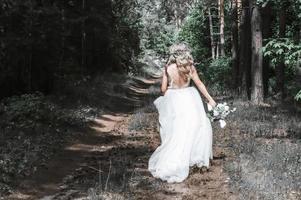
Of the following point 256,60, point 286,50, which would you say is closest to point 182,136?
point 286,50

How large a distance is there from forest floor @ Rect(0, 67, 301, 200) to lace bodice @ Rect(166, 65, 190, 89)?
1658 millimetres

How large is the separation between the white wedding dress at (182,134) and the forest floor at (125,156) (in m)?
0.29

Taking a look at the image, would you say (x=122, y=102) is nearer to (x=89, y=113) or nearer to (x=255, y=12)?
(x=89, y=113)

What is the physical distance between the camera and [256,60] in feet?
60.8

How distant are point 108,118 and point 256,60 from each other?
5846 millimetres

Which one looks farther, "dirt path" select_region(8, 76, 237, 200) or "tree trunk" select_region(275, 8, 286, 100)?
"tree trunk" select_region(275, 8, 286, 100)

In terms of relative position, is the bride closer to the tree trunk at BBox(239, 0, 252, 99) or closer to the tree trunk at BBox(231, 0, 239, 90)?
the tree trunk at BBox(239, 0, 252, 99)

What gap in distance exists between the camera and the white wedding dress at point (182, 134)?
9258 millimetres

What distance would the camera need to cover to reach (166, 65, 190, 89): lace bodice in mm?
9484

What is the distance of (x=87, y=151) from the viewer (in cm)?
1281

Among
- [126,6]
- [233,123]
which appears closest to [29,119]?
[233,123]

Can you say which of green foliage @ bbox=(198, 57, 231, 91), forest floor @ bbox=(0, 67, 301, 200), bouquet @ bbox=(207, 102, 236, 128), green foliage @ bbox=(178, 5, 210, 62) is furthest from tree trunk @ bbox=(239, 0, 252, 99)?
green foliage @ bbox=(178, 5, 210, 62)

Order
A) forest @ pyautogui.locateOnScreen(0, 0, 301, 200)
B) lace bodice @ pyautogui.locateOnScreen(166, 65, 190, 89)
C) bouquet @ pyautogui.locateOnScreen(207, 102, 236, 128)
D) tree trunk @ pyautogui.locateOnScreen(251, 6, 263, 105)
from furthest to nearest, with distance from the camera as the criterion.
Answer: tree trunk @ pyautogui.locateOnScreen(251, 6, 263, 105), bouquet @ pyautogui.locateOnScreen(207, 102, 236, 128), lace bodice @ pyautogui.locateOnScreen(166, 65, 190, 89), forest @ pyautogui.locateOnScreen(0, 0, 301, 200)

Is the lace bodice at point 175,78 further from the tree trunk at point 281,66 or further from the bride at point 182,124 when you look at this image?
the tree trunk at point 281,66
